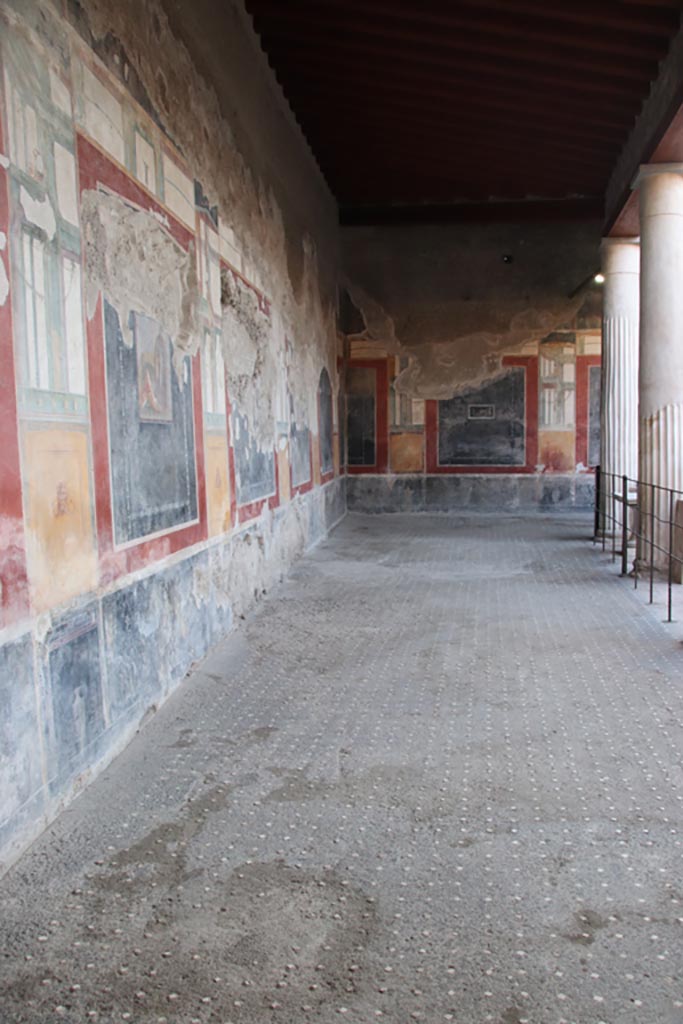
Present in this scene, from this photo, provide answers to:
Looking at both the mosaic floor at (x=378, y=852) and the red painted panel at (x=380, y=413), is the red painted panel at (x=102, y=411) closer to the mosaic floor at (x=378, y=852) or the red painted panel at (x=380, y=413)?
the mosaic floor at (x=378, y=852)

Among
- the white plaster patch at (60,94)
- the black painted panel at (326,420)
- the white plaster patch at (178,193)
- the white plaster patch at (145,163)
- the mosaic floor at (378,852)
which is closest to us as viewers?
the mosaic floor at (378,852)

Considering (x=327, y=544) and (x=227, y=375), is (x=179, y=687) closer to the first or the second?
(x=227, y=375)

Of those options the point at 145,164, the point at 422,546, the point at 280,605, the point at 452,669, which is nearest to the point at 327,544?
the point at 422,546

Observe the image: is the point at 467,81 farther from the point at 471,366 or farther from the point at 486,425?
the point at 486,425

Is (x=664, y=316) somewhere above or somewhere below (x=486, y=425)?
above

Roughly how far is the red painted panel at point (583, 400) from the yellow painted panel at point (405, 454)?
2.34 m

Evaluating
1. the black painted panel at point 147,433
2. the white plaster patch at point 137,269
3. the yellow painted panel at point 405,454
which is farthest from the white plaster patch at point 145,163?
the yellow painted panel at point 405,454

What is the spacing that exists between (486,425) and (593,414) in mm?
1564

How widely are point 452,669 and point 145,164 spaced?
2998mm

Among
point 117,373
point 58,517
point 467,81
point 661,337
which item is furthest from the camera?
point 661,337

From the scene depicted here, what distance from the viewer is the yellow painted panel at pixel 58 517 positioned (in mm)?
2697

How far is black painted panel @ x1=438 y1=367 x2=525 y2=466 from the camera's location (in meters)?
12.0

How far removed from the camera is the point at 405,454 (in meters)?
12.2

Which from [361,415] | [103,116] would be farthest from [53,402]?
[361,415]
